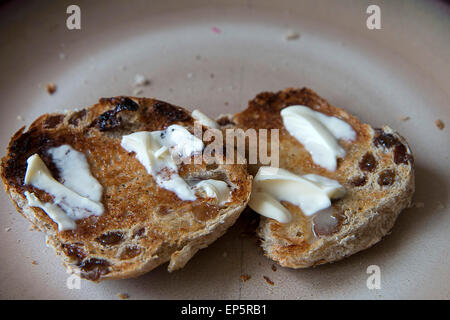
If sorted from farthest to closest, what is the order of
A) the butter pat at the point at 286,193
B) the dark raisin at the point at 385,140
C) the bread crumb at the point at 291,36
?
the bread crumb at the point at 291,36
the dark raisin at the point at 385,140
the butter pat at the point at 286,193

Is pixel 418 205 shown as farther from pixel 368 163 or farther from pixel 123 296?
pixel 123 296

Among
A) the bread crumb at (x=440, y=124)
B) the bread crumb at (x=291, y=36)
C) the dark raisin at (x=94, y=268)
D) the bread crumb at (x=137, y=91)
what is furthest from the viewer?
the bread crumb at (x=291, y=36)

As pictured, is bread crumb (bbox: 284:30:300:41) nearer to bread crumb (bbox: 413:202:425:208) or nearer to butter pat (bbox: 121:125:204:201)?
butter pat (bbox: 121:125:204:201)

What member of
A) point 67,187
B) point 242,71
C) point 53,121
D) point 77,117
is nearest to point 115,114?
point 77,117

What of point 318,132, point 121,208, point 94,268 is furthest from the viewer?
point 318,132

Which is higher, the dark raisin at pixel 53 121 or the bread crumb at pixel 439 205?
the dark raisin at pixel 53 121

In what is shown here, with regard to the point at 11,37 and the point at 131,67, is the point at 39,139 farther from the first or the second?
the point at 11,37

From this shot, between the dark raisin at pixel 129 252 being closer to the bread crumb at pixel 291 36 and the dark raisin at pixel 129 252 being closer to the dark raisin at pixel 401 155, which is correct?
the dark raisin at pixel 401 155

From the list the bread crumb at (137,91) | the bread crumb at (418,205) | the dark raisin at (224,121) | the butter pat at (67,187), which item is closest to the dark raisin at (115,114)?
the butter pat at (67,187)
